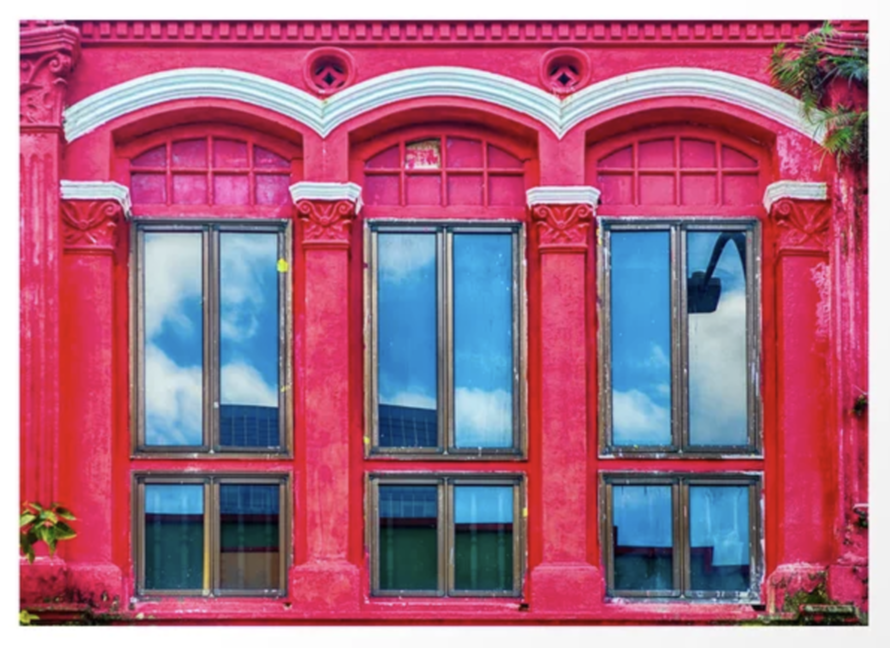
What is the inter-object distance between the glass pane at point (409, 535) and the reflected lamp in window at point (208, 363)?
0.78m

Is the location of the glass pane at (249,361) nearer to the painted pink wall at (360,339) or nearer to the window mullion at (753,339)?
the painted pink wall at (360,339)

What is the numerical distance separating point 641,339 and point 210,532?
2.91 metres

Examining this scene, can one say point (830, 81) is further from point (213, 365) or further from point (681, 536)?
point (213, 365)

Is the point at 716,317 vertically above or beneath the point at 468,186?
beneath

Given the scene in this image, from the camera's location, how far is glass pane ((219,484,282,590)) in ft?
28.6

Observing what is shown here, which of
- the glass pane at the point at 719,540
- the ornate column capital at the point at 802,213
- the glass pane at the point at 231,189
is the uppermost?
the glass pane at the point at 231,189

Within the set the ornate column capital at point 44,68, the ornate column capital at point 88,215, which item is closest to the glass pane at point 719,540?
the ornate column capital at point 88,215

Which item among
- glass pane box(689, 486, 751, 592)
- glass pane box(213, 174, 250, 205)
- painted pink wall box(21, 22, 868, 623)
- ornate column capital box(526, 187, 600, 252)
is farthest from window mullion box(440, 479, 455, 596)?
glass pane box(213, 174, 250, 205)

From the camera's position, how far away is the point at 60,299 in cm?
855

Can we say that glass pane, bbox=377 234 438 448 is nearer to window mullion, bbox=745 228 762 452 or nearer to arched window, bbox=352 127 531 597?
arched window, bbox=352 127 531 597

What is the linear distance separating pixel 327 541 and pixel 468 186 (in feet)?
7.76

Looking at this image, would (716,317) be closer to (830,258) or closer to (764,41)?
(830,258)

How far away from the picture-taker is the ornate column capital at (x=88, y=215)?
8633 millimetres
